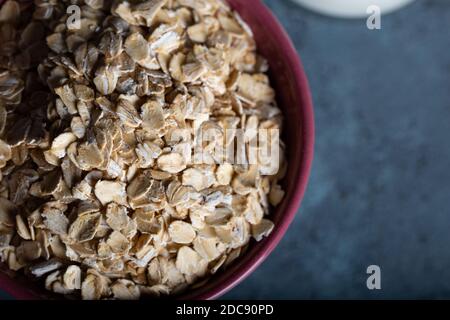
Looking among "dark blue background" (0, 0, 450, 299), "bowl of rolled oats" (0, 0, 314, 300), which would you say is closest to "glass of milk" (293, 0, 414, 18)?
"dark blue background" (0, 0, 450, 299)

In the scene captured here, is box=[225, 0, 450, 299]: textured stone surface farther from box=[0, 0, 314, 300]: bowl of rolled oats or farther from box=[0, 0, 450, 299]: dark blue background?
box=[0, 0, 314, 300]: bowl of rolled oats

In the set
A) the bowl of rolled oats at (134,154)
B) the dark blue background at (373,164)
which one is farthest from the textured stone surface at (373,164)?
the bowl of rolled oats at (134,154)
